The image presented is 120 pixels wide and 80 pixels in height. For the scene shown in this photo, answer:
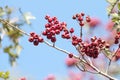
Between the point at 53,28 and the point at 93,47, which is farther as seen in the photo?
the point at 53,28

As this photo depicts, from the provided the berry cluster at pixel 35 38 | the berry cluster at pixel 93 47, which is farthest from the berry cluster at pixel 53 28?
the berry cluster at pixel 93 47

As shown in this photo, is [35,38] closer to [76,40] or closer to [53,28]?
[53,28]

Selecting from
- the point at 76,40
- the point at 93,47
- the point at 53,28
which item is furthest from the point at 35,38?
the point at 93,47

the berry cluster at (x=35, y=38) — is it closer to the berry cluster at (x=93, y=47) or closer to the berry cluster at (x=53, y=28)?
the berry cluster at (x=53, y=28)

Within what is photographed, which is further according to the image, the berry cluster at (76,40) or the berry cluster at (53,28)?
the berry cluster at (53,28)

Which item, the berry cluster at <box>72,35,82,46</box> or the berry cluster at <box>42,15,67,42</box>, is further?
the berry cluster at <box>42,15,67,42</box>

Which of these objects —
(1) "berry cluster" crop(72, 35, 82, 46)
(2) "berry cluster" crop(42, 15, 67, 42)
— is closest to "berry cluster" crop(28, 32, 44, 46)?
(2) "berry cluster" crop(42, 15, 67, 42)

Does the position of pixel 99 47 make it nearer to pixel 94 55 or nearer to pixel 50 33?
pixel 94 55

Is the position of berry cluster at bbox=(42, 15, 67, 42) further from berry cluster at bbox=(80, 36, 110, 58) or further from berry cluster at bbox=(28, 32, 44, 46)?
berry cluster at bbox=(80, 36, 110, 58)
